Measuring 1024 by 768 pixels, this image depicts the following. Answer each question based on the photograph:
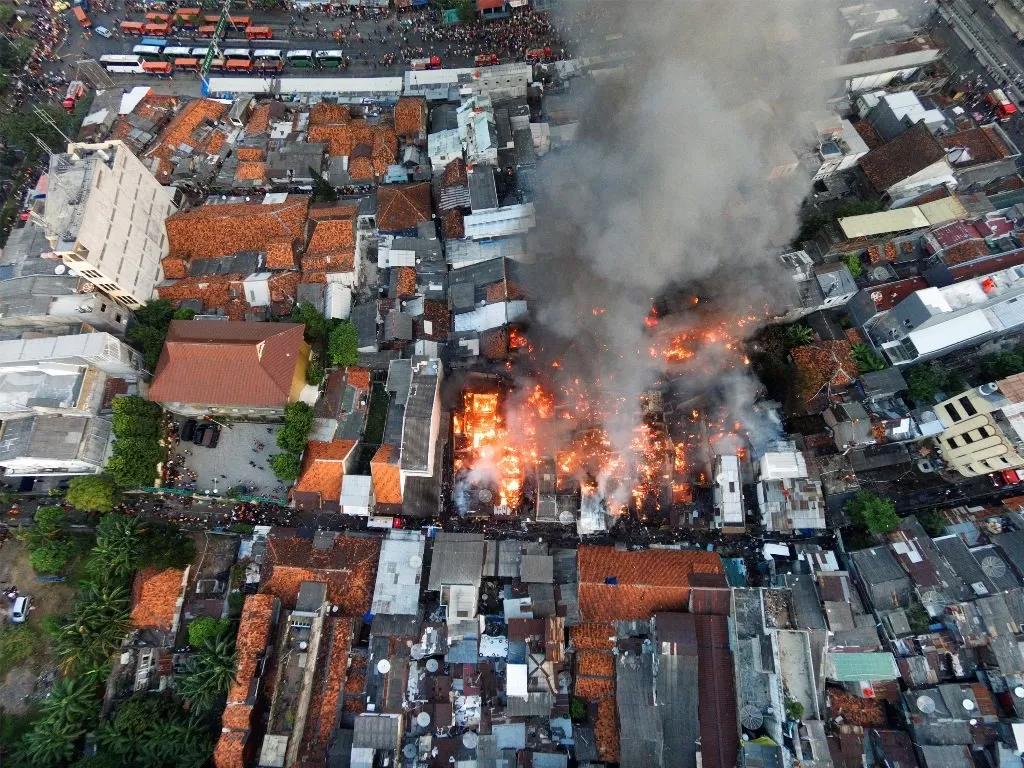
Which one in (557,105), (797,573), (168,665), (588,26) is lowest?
(168,665)

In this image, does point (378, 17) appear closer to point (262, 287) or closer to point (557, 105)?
point (557, 105)

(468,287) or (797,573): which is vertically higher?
(468,287)

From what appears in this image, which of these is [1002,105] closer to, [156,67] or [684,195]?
[684,195]

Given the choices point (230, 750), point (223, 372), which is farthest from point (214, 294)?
point (230, 750)

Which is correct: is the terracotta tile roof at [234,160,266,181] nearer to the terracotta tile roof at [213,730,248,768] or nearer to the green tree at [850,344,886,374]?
the terracotta tile roof at [213,730,248,768]

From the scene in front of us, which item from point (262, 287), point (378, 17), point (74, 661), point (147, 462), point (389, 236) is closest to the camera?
point (74, 661)

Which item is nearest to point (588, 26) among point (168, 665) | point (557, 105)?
point (557, 105)
